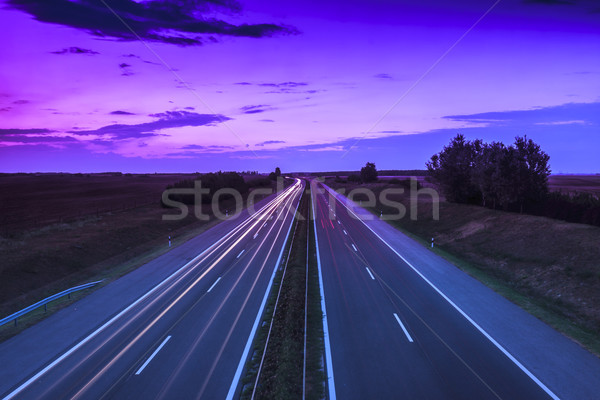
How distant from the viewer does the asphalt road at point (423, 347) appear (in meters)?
9.74

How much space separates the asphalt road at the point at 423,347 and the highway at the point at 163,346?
385 centimetres

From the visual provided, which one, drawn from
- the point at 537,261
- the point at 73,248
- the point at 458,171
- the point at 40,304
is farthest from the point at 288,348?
the point at 458,171

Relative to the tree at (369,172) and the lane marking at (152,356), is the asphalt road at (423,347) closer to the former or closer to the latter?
the lane marking at (152,356)

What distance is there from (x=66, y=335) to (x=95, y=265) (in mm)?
13282

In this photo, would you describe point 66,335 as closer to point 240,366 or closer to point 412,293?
point 240,366

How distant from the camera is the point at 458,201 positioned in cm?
4544

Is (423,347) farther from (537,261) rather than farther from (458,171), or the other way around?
(458,171)

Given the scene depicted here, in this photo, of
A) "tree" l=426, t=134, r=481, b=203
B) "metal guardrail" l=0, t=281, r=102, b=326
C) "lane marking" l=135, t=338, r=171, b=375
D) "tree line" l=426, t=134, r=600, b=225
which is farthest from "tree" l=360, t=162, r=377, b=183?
"lane marking" l=135, t=338, r=171, b=375

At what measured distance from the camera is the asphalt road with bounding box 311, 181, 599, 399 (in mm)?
9742

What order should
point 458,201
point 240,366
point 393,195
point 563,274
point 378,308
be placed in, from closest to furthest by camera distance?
1. point 240,366
2. point 378,308
3. point 563,274
4. point 458,201
5. point 393,195

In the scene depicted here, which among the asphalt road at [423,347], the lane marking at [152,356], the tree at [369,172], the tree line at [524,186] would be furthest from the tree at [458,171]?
the tree at [369,172]

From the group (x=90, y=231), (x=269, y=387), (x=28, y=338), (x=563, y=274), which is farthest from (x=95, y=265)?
(x=563, y=274)

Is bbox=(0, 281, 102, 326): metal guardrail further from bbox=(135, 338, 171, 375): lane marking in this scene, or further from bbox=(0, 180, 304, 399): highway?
bbox=(135, 338, 171, 375): lane marking

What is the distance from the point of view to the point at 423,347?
12000 mm
